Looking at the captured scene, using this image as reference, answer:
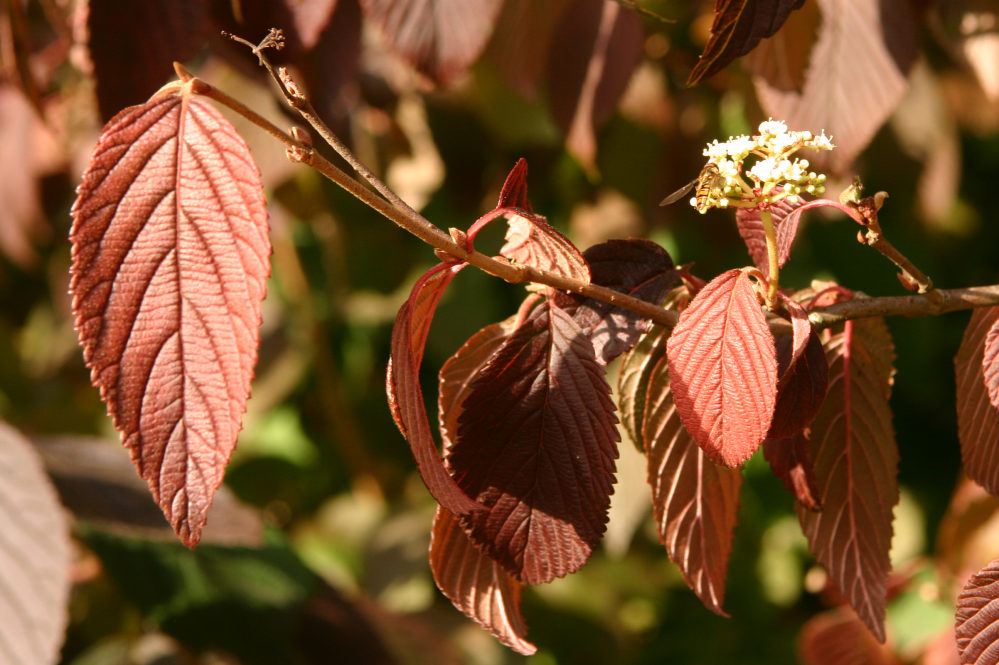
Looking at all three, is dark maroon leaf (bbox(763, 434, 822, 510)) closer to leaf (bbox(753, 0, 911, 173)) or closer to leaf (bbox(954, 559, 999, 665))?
leaf (bbox(954, 559, 999, 665))

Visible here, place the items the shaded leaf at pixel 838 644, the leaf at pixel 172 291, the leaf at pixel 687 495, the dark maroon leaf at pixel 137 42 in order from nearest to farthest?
1. the leaf at pixel 172 291
2. the leaf at pixel 687 495
3. the dark maroon leaf at pixel 137 42
4. the shaded leaf at pixel 838 644

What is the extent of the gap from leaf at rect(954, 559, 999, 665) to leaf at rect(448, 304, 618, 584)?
0.60 ft

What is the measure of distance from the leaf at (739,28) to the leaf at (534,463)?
15 cm

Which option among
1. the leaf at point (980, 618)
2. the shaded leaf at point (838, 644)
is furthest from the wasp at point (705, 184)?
the shaded leaf at point (838, 644)

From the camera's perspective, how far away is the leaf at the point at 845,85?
2.27 feet

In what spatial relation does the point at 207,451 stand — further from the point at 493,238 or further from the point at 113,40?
the point at 493,238

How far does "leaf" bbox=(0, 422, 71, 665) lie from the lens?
0.69 metres

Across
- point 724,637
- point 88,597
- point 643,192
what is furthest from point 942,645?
point 88,597

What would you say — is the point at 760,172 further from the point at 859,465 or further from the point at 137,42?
the point at 137,42

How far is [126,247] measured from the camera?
1.39ft

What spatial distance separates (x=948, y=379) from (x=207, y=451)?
1.43 metres

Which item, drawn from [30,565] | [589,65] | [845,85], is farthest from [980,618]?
[30,565]

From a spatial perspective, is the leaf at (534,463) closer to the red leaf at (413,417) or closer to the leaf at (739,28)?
the red leaf at (413,417)

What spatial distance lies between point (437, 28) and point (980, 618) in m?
0.53
